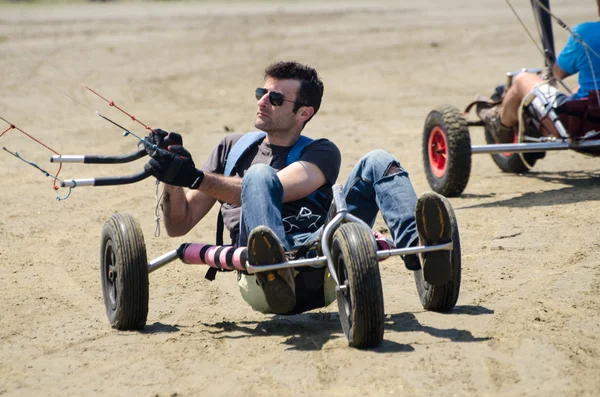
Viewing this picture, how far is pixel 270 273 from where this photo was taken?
4.91 metres

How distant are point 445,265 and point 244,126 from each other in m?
8.22

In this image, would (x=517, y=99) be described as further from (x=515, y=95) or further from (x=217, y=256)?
(x=217, y=256)

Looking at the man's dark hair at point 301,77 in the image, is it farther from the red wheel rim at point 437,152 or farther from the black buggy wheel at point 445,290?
the red wheel rim at point 437,152

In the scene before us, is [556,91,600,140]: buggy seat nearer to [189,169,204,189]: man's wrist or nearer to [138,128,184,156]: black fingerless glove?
[189,169,204,189]: man's wrist

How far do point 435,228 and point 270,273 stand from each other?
817 mm

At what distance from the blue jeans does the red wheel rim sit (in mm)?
3717

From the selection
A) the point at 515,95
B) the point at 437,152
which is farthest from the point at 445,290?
the point at 515,95

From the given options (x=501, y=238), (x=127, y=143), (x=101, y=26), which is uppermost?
(x=101, y=26)

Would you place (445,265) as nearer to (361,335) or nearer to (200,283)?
(361,335)

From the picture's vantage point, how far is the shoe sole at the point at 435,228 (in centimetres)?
488

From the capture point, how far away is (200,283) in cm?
669

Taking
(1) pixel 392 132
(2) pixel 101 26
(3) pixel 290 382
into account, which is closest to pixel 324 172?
(3) pixel 290 382

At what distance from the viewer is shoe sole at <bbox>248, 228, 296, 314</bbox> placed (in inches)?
189

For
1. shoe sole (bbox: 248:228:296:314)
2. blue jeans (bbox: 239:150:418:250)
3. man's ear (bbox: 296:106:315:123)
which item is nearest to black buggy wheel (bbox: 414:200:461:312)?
→ blue jeans (bbox: 239:150:418:250)
